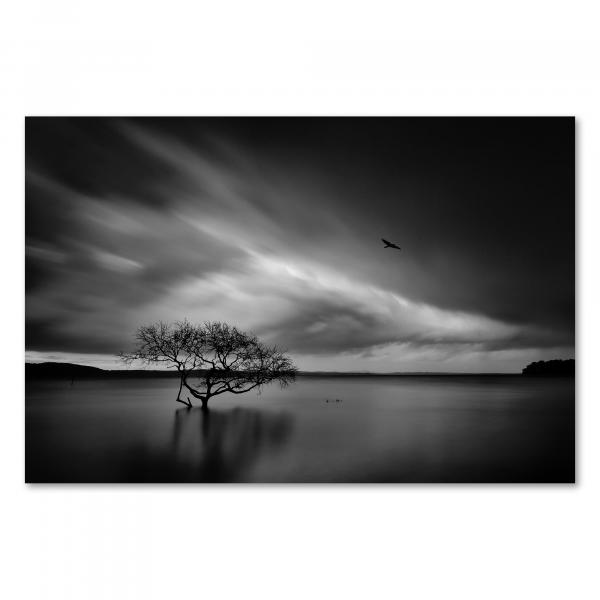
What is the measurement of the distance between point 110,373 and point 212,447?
1.12 meters

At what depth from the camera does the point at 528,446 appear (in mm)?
3191

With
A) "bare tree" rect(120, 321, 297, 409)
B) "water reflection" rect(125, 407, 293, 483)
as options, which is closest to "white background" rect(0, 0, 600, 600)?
"water reflection" rect(125, 407, 293, 483)

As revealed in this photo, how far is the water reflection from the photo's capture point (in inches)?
122

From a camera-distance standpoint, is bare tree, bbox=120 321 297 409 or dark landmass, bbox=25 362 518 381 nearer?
dark landmass, bbox=25 362 518 381

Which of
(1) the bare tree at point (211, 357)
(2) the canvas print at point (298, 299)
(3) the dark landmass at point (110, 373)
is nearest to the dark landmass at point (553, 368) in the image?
(2) the canvas print at point (298, 299)

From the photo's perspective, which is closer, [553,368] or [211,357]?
[553,368]

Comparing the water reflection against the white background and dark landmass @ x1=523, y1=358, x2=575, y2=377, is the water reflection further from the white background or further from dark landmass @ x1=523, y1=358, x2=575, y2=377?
dark landmass @ x1=523, y1=358, x2=575, y2=377

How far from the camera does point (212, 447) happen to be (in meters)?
3.18

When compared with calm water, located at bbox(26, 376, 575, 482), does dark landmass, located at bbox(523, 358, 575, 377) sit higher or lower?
higher

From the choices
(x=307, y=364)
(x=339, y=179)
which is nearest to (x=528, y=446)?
(x=307, y=364)
